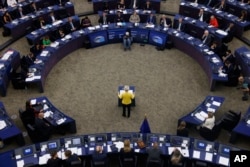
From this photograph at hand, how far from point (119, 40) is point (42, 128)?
981 centimetres

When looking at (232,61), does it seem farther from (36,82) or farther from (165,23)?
(36,82)

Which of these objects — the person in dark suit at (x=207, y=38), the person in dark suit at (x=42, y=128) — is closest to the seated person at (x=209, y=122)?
the person in dark suit at (x=42, y=128)

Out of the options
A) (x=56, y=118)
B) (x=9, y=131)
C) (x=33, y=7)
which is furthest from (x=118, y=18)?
(x=9, y=131)

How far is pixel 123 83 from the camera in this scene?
19188 millimetres

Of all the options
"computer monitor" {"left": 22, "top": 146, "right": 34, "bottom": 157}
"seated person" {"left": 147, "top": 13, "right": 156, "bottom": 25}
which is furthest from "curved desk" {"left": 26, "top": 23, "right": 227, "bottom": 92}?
"computer monitor" {"left": 22, "top": 146, "right": 34, "bottom": 157}

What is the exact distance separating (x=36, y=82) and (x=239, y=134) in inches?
399

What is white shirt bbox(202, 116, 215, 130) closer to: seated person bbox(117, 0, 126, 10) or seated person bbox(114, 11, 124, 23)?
seated person bbox(114, 11, 124, 23)

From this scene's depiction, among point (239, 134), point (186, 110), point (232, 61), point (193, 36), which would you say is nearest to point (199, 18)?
point (193, 36)

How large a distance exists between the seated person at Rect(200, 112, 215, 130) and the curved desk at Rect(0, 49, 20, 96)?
1009 centimetres

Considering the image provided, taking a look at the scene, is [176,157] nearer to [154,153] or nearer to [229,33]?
[154,153]

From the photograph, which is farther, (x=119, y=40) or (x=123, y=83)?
(x=119, y=40)

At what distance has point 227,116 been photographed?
1570 cm

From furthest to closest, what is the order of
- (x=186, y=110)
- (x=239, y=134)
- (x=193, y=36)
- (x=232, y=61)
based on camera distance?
(x=193, y=36)
(x=232, y=61)
(x=186, y=110)
(x=239, y=134)

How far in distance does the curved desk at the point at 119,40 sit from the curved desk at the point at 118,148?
5234 millimetres
